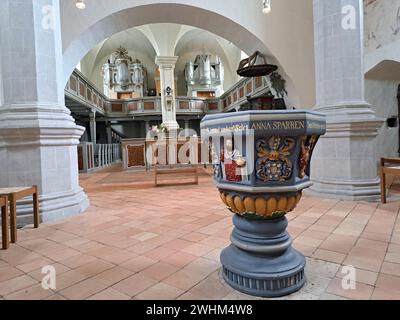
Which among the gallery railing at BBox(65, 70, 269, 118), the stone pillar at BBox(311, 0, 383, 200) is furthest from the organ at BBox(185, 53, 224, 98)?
the stone pillar at BBox(311, 0, 383, 200)

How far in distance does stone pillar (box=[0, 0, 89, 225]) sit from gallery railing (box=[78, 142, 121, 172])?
5.42 metres

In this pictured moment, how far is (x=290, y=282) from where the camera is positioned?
1.34 metres

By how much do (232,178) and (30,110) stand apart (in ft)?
8.03

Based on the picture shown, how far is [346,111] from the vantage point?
10.8 ft

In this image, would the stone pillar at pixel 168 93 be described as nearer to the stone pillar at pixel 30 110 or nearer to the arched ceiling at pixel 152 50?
the arched ceiling at pixel 152 50

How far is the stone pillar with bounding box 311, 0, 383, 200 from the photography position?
3.32 metres

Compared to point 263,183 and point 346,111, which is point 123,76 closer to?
point 346,111

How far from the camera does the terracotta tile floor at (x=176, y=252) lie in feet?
4.51

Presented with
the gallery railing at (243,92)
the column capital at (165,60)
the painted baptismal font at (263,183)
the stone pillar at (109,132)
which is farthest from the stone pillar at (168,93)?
the painted baptismal font at (263,183)

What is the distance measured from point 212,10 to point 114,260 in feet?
14.3

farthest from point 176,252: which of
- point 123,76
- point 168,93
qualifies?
point 123,76

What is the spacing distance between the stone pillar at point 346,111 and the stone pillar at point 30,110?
127 inches
